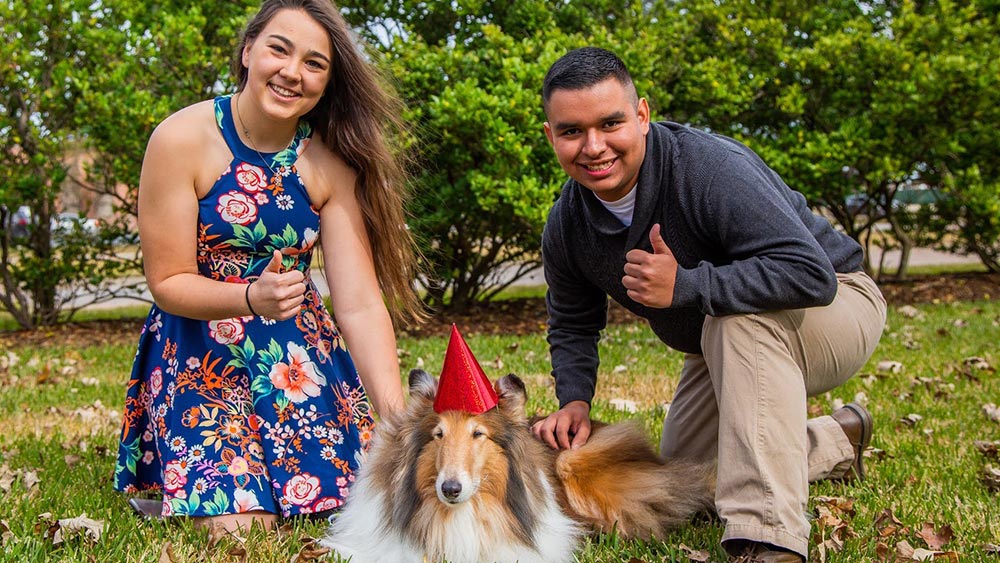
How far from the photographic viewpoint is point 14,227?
9.03 metres

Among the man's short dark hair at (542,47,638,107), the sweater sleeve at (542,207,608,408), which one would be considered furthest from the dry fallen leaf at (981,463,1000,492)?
the man's short dark hair at (542,47,638,107)

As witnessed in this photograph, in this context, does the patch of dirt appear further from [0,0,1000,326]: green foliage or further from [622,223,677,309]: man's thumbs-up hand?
[622,223,677,309]: man's thumbs-up hand

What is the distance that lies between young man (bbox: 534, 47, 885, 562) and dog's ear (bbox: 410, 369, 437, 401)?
1.72 ft

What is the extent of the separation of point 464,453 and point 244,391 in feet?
4.35

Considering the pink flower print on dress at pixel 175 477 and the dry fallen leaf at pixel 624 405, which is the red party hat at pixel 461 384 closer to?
the pink flower print on dress at pixel 175 477

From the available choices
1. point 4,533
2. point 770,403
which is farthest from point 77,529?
point 770,403

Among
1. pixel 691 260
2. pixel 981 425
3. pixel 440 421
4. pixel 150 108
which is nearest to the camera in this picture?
pixel 440 421

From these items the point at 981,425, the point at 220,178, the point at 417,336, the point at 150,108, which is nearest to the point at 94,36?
the point at 150,108

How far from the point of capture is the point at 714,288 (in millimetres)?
2686

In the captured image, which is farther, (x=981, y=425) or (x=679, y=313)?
(x=981, y=425)

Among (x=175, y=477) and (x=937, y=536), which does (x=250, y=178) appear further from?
(x=937, y=536)

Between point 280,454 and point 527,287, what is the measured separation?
10147mm

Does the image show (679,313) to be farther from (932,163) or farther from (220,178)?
(932,163)

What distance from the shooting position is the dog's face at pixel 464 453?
2.47 m
